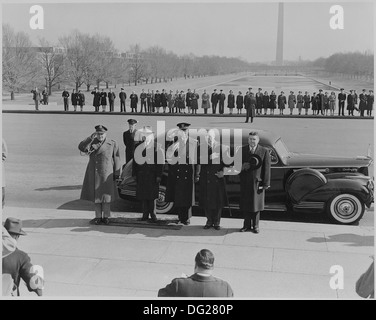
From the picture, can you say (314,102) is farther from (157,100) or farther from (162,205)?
(162,205)

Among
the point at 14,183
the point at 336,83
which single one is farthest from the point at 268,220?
the point at 336,83

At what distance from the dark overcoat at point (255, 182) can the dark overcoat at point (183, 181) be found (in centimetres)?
85

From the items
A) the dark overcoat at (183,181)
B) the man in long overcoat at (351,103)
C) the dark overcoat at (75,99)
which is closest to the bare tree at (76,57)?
the dark overcoat at (75,99)

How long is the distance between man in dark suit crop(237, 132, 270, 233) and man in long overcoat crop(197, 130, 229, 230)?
0.33 m

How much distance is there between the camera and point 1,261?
4.78 m

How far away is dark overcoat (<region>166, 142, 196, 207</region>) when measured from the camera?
8266mm

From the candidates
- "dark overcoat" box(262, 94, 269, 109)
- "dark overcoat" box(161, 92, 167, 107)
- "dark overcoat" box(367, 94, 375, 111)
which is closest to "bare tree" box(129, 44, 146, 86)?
"dark overcoat" box(161, 92, 167, 107)

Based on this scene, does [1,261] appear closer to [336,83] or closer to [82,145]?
[82,145]

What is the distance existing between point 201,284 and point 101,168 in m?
4.06

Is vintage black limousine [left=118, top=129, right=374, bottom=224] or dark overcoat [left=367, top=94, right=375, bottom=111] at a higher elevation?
dark overcoat [left=367, top=94, right=375, bottom=111]

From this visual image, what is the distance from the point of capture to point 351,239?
766 centimetres

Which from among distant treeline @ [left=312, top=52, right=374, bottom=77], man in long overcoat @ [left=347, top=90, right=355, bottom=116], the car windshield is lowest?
the car windshield

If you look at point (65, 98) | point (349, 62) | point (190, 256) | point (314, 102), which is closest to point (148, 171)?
point (190, 256)

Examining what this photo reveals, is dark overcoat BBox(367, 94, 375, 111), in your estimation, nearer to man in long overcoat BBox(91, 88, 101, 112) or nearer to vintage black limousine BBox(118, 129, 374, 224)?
man in long overcoat BBox(91, 88, 101, 112)
